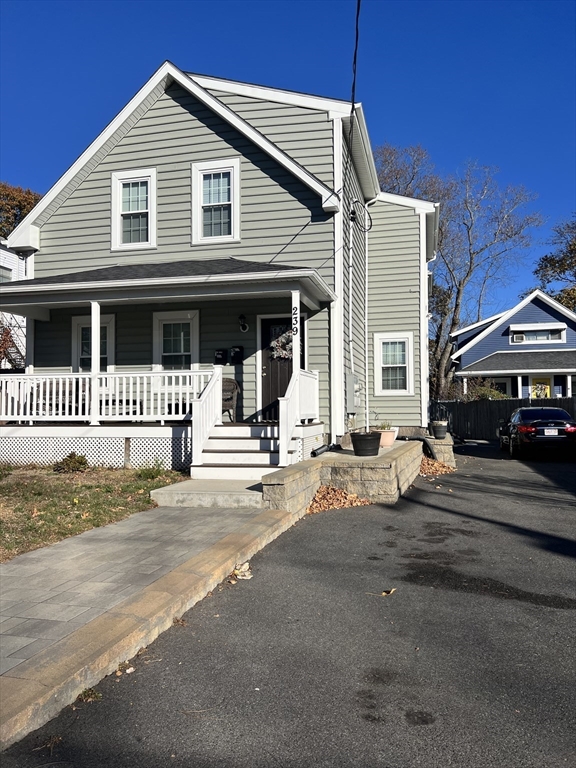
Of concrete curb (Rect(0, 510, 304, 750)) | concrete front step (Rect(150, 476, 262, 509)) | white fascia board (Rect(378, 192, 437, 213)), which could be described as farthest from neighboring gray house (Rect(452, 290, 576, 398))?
concrete curb (Rect(0, 510, 304, 750))

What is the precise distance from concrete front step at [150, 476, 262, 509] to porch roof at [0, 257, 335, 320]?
3.82 meters

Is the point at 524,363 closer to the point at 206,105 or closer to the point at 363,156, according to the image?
the point at 363,156

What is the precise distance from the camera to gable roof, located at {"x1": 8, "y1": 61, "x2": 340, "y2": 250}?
1217cm

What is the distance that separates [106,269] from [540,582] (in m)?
10.7

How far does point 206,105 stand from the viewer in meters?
13.0

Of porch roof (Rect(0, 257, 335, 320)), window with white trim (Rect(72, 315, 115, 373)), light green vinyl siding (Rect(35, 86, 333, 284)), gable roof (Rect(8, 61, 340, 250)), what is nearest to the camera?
porch roof (Rect(0, 257, 335, 320))

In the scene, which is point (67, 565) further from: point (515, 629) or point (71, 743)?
point (515, 629)

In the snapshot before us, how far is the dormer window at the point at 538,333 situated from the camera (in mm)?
34250

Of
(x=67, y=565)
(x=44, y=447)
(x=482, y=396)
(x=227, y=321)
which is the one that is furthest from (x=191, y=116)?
(x=482, y=396)

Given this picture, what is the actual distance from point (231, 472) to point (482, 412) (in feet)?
67.0

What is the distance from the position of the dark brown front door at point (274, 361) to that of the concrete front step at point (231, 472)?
3.11m

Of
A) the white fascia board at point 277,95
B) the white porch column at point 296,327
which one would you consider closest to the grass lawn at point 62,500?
the white porch column at point 296,327

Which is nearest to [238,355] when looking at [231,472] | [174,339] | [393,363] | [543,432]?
[174,339]

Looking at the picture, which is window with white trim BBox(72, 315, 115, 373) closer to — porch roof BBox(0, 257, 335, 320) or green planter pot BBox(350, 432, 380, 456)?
porch roof BBox(0, 257, 335, 320)
